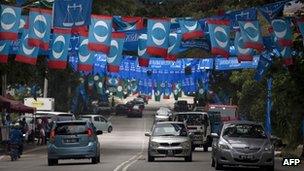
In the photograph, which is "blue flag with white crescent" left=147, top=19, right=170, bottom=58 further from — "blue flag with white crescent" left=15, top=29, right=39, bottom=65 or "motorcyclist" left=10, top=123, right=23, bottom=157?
"motorcyclist" left=10, top=123, right=23, bottom=157

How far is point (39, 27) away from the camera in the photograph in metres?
31.2

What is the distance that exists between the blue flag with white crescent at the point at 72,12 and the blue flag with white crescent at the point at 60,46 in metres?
3.34

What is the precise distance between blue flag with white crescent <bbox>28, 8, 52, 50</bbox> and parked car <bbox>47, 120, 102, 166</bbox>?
14.3 feet

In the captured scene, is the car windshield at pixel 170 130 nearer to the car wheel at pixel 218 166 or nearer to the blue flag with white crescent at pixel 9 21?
the car wheel at pixel 218 166

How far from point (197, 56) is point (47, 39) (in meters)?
31.7

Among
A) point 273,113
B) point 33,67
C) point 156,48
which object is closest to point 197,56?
point 273,113

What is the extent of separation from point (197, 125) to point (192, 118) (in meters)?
0.65


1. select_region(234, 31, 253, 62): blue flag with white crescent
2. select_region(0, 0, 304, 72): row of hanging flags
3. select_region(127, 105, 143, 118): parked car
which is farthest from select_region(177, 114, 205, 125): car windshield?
select_region(127, 105, 143, 118): parked car

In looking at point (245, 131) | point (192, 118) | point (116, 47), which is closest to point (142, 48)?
point (116, 47)

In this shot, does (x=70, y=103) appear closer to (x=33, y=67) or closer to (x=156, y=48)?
(x=33, y=67)

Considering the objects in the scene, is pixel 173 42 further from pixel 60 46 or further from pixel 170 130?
pixel 60 46

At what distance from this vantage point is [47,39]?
31.7 meters

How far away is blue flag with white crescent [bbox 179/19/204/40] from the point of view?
32375 millimetres

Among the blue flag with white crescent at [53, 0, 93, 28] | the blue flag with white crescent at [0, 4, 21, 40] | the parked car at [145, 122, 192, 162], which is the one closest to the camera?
the blue flag with white crescent at [53, 0, 93, 28]
